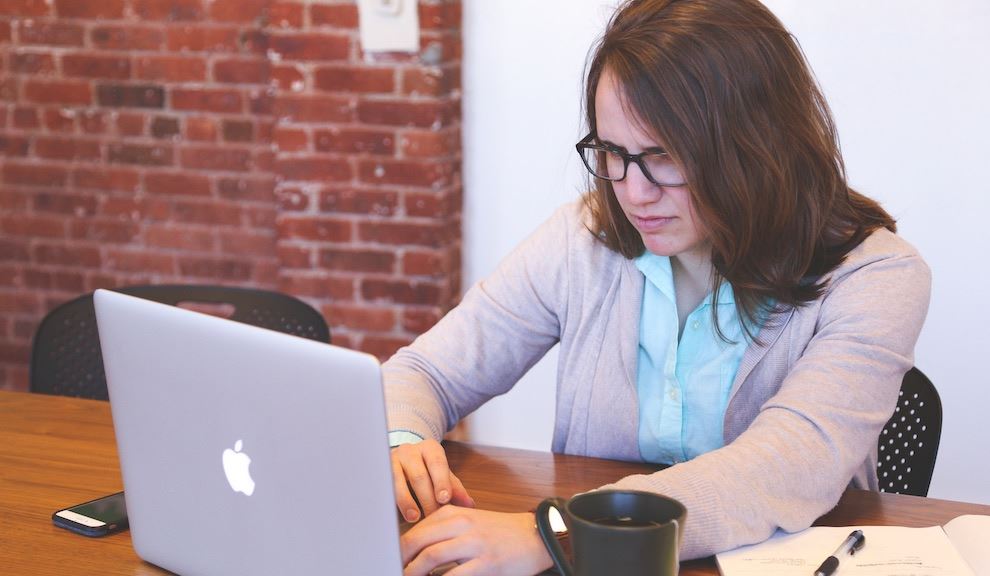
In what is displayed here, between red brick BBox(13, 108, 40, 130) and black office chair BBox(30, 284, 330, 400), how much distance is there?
1321 millimetres

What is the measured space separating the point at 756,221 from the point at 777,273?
0.29ft

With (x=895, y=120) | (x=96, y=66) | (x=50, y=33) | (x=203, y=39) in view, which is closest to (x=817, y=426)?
(x=895, y=120)

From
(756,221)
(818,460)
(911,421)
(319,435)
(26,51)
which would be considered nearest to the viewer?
(319,435)

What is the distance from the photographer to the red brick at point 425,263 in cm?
287

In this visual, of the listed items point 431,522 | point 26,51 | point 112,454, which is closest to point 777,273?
point 431,522

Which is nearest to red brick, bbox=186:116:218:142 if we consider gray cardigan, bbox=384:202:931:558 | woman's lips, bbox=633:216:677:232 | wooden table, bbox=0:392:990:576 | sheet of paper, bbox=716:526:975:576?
wooden table, bbox=0:392:990:576

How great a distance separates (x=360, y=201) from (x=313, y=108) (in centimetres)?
26

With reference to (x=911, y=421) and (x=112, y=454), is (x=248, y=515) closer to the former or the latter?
(x=112, y=454)

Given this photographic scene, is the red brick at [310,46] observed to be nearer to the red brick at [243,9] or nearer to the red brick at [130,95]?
the red brick at [243,9]

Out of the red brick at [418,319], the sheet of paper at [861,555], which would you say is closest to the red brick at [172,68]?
the red brick at [418,319]

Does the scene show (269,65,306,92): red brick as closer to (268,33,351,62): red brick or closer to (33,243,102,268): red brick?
(268,33,351,62): red brick

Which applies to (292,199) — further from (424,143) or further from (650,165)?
(650,165)

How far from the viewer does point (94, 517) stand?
1.36 m

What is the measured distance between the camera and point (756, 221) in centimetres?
151
